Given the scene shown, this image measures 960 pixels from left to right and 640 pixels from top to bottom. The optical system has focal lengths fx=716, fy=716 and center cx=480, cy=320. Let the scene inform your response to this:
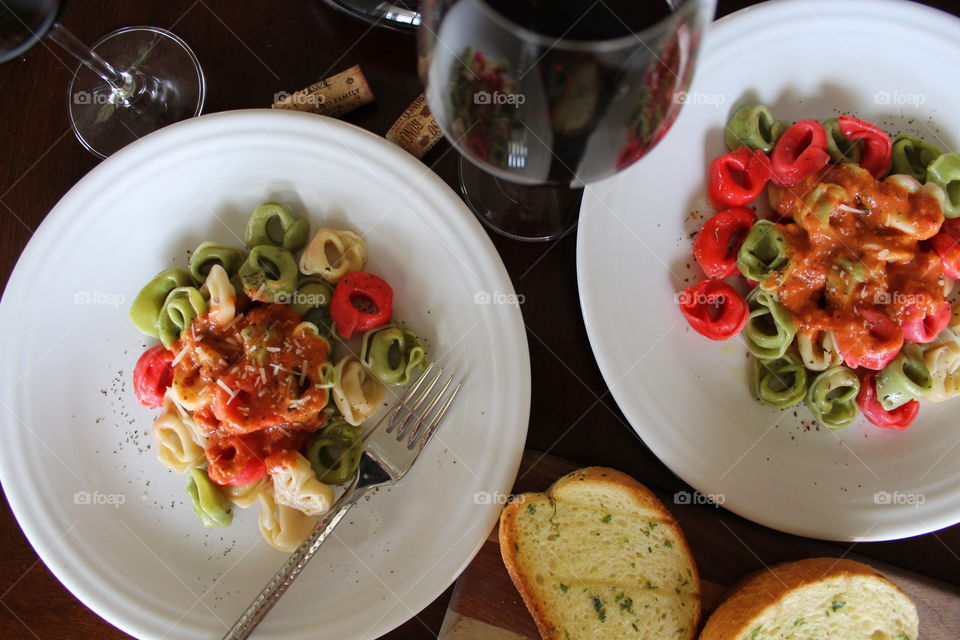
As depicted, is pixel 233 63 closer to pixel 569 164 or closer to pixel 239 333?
pixel 239 333

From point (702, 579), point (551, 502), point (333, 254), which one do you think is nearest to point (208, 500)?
point (333, 254)

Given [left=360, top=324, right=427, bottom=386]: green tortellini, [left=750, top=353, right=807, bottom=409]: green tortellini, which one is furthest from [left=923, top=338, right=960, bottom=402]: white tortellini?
[left=360, top=324, right=427, bottom=386]: green tortellini

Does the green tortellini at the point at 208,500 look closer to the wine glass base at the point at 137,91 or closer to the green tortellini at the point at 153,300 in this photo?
the green tortellini at the point at 153,300

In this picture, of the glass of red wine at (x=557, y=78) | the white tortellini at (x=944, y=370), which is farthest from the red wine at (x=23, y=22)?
the white tortellini at (x=944, y=370)

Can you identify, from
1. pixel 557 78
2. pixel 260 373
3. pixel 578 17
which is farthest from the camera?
pixel 260 373

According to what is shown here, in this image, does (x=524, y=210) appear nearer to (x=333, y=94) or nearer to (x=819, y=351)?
(x=333, y=94)

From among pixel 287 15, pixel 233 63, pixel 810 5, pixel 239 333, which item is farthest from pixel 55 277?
pixel 810 5
